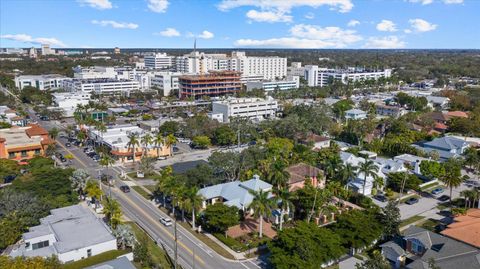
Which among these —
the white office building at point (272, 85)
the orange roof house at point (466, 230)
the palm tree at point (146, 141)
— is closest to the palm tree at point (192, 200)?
the orange roof house at point (466, 230)

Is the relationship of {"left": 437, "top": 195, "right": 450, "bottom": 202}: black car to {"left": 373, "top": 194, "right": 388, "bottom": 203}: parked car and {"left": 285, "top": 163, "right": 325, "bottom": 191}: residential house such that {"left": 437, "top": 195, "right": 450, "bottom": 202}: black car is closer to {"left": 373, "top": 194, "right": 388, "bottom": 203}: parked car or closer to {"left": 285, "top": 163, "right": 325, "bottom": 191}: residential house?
{"left": 373, "top": 194, "right": 388, "bottom": 203}: parked car

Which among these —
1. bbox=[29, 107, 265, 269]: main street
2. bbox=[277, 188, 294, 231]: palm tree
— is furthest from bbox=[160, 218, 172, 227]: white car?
bbox=[277, 188, 294, 231]: palm tree

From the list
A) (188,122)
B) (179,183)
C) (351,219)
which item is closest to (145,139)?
(188,122)

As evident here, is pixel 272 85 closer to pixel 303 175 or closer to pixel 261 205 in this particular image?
pixel 303 175

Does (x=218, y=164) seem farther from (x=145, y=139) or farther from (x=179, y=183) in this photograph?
(x=145, y=139)

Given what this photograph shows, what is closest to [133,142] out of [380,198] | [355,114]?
[380,198]

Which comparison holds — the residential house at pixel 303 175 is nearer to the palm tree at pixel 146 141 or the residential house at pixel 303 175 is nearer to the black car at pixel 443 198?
the black car at pixel 443 198

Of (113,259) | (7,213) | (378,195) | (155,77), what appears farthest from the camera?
(155,77)
